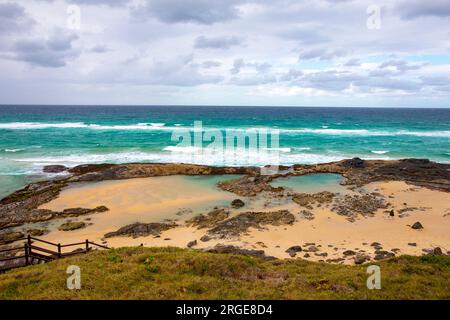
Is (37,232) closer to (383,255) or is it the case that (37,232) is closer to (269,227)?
(269,227)

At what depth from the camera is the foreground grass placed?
9031 mm

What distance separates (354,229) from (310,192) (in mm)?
7760

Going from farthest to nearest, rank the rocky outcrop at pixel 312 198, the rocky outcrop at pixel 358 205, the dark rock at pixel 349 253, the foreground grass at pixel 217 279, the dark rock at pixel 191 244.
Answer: the rocky outcrop at pixel 312 198, the rocky outcrop at pixel 358 205, the dark rock at pixel 191 244, the dark rock at pixel 349 253, the foreground grass at pixel 217 279

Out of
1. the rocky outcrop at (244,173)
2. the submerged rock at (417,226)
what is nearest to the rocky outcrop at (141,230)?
the rocky outcrop at (244,173)

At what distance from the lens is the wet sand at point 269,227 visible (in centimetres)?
1767

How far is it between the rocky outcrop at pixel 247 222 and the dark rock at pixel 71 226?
8419 mm

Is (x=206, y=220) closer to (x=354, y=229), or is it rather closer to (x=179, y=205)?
(x=179, y=205)

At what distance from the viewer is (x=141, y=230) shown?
63.8 feet

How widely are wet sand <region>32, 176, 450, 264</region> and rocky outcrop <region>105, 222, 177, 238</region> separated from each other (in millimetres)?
496

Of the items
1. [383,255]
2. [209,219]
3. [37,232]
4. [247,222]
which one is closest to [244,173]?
[209,219]

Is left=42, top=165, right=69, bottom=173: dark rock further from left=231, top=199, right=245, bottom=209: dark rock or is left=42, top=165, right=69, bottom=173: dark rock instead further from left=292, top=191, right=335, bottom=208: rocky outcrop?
left=292, top=191, right=335, bottom=208: rocky outcrop

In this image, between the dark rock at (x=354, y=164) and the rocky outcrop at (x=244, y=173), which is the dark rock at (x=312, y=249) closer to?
the rocky outcrop at (x=244, y=173)

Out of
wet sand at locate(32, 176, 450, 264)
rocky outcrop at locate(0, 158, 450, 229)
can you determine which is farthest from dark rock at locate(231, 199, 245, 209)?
rocky outcrop at locate(0, 158, 450, 229)
